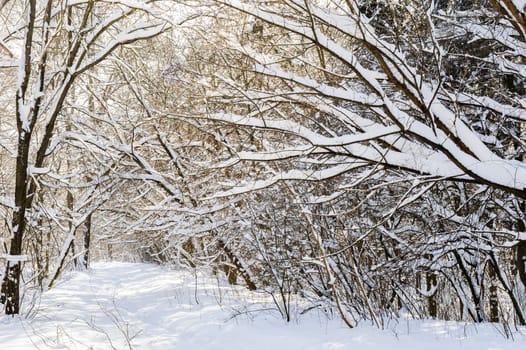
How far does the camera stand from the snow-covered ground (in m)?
4.37

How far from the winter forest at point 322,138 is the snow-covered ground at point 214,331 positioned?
293 mm

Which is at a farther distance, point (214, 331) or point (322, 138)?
point (214, 331)

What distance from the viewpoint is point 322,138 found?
15.1ft

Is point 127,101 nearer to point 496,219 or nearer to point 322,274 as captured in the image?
point 322,274

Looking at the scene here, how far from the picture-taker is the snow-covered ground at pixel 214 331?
4.37 metres

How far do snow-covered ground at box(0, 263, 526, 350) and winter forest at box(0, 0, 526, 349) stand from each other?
0.29 metres

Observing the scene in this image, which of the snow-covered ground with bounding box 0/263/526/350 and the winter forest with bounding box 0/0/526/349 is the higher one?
the winter forest with bounding box 0/0/526/349

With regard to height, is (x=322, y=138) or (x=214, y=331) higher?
(x=322, y=138)

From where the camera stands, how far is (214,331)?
18.3 ft

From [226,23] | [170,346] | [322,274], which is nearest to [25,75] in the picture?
[226,23]

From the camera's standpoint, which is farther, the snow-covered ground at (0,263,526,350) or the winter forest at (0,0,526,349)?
the winter forest at (0,0,526,349)

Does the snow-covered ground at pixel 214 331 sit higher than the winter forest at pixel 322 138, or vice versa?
the winter forest at pixel 322 138

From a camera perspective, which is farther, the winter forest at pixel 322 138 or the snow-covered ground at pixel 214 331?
the winter forest at pixel 322 138

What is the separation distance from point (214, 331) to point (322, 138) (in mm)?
2744
